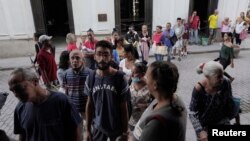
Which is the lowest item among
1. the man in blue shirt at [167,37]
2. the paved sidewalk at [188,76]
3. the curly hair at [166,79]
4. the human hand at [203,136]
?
the paved sidewalk at [188,76]

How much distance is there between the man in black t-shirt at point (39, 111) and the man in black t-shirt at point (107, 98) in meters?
0.61

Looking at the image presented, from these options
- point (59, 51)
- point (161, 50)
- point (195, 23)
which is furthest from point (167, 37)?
point (59, 51)

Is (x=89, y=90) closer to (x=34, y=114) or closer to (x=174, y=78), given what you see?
(x=34, y=114)

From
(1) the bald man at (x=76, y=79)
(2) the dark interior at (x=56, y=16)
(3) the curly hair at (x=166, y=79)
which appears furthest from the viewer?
(2) the dark interior at (x=56, y=16)

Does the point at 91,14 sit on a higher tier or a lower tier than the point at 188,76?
higher

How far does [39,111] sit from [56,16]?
17586 millimetres

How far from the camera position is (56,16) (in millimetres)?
18625

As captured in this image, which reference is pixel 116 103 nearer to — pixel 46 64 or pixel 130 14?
pixel 46 64

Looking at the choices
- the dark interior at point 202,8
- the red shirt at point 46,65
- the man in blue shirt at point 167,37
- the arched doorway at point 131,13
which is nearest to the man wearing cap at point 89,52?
the red shirt at point 46,65

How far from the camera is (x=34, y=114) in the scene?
233 cm

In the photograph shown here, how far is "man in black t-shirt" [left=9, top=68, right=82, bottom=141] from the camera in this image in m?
2.22

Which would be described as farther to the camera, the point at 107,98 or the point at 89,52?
the point at 89,52

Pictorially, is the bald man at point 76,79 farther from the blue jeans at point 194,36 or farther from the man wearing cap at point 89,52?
the blue jeans at point 194,36

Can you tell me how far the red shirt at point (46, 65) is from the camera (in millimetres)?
5730
